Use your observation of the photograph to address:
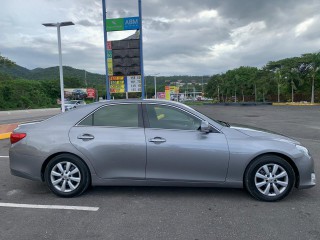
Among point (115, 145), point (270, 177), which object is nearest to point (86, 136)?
point (115, 145)

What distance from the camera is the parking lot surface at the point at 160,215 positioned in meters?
3.17

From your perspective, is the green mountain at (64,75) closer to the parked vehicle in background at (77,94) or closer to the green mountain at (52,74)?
the green mountain at (52,74)

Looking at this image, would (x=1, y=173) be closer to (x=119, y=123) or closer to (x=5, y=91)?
(x=119, y=123)

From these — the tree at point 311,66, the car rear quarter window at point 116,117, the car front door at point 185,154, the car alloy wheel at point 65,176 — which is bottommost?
the car alloy wheel at point 65,176

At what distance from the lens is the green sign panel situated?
13.1 m

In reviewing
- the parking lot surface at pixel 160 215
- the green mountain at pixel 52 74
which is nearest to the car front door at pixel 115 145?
the parking lot surface at pixel 160 215

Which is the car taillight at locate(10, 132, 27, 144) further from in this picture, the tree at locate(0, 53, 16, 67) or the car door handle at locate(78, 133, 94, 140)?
the tree at locate(0, 53, 16, 67)

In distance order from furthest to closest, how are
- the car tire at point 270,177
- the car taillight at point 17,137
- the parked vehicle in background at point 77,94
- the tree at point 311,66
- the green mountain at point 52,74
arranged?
the green mountain at point 52,74 < the parked vehicle in background at point 77,94 < the tree at point 311,66 < the car taillight at point 17,137 < the car tire at point 270,177

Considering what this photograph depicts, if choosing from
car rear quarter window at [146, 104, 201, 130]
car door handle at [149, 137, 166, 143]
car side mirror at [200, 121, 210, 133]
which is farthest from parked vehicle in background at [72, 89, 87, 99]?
car side mirror at [200, 121, 210, 133]

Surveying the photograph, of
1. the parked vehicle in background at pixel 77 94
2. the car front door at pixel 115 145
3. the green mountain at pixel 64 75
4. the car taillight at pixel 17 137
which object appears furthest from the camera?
the green mountain at pixel 64 75

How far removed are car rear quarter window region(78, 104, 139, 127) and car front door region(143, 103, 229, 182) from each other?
306 mm

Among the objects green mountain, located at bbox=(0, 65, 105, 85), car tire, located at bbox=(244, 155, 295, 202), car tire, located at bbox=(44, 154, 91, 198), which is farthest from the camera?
green mountain, located at bbox=(0, 65, 105, 85)

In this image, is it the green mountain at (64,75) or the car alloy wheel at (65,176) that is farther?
the green mountain at (64,75)

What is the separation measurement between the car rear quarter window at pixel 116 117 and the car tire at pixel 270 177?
186 centimetres
